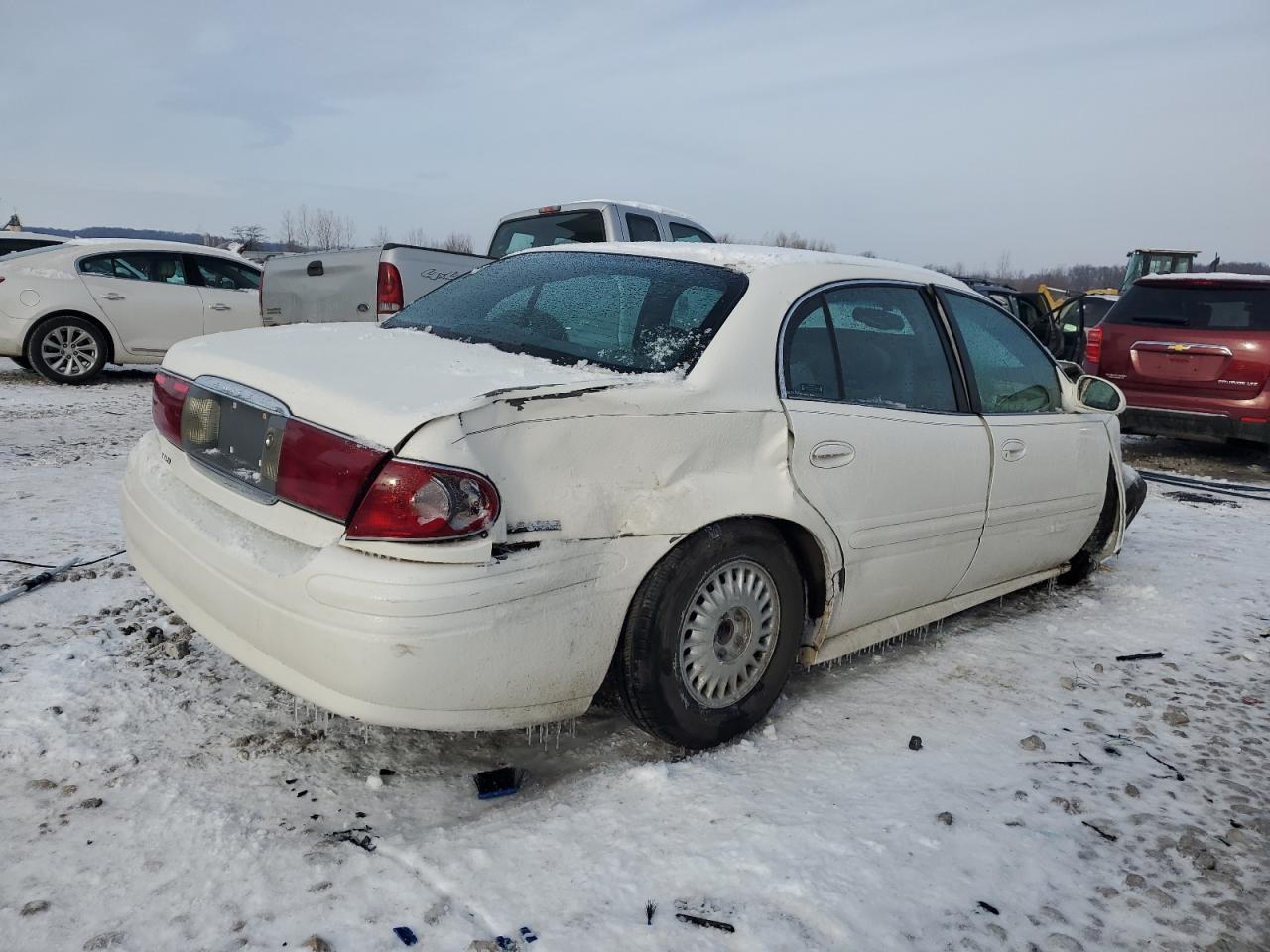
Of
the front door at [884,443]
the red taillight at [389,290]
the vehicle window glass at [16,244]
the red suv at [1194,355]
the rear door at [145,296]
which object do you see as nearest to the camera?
the front door at [884,443]

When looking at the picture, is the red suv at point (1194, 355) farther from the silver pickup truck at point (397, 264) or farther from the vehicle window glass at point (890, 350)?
the vehicle window glass at point (890, 350)

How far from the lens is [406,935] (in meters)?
1.92

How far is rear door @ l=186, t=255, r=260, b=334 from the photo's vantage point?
10.7 m

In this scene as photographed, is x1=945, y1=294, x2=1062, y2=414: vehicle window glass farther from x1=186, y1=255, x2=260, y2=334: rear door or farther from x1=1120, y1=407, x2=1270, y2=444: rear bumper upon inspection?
x1=186, y1=255, x2=260, y2=334: rear door

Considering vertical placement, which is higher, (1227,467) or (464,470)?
(464,470)

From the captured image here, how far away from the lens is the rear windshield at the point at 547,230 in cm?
837

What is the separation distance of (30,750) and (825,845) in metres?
2.13

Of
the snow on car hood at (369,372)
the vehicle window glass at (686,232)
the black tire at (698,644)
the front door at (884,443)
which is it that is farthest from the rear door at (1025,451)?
the vehicle window glass at (686,232)

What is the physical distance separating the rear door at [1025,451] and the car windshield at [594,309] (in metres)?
1.24

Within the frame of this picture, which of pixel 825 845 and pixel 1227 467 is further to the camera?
pixel 1227 467

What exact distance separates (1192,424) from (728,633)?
21.6 feet

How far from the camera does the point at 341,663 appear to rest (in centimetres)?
215

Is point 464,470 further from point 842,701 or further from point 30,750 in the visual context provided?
point 842,701

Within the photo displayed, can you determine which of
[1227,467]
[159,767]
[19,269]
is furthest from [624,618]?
[19,269]
